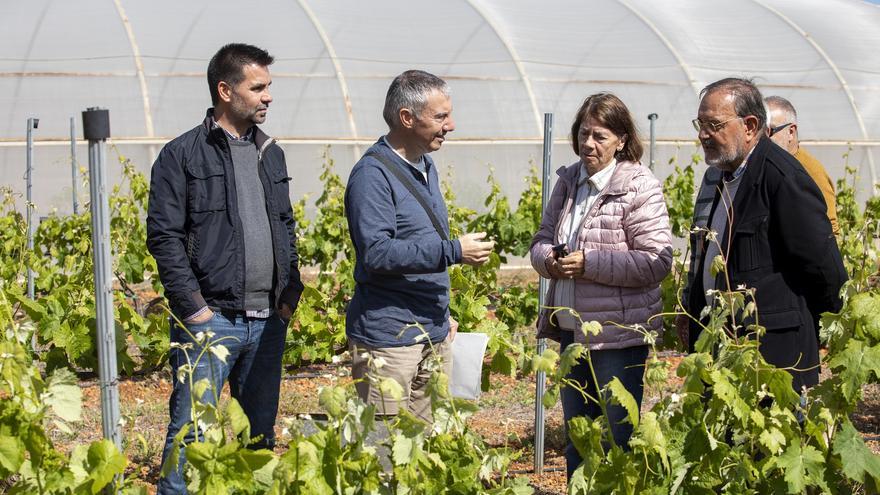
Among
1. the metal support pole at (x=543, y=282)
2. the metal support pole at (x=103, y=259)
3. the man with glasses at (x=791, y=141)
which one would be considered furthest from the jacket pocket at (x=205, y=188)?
the man with glasses at (x=791, y=141)

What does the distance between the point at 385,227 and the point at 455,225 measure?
11.9 feet

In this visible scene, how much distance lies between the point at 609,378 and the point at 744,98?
3.07ft

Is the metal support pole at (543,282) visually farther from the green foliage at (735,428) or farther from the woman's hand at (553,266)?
the green foliage at (735,428)

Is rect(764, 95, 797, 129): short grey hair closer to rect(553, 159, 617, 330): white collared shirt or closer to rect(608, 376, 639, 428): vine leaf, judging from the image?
rect(553, 159, 617, 330): white collared shirt

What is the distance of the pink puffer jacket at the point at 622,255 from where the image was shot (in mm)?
3281

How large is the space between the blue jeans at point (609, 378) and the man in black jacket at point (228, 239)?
937 millimetres

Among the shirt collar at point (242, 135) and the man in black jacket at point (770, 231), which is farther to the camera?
the shirt collar at point (242, 135)

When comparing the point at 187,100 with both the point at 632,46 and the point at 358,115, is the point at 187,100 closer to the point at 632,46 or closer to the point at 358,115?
the point at 358,115

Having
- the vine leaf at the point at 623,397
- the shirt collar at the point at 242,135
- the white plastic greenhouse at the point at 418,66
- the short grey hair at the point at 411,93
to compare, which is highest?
the white plastic greenhouse at the point at 418,66

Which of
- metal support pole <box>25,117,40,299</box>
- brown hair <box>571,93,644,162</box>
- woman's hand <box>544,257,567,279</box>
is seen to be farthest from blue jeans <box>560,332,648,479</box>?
metal support pole <box>25,117,40,299</box>

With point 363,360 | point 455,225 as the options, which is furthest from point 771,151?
point 455,225

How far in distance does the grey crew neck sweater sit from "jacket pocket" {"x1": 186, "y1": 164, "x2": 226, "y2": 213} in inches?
2.4

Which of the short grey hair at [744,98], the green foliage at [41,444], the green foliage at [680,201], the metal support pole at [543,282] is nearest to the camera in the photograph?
the green foliage at [41,444]

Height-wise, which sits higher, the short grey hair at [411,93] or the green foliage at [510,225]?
the short grey hair at [411,93]
